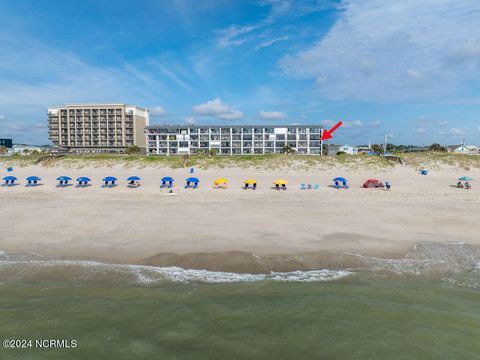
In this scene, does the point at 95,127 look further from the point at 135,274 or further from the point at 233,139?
the point at 135,274

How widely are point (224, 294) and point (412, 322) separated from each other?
5.99 meters

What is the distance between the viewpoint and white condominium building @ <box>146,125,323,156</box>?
395ft

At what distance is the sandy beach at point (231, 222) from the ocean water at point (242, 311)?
1.60 meters

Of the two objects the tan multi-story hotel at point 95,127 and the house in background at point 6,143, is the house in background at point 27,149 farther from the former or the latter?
the house in background at point 6,143

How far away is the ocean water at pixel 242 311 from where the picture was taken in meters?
8.00

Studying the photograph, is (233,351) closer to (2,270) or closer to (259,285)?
(259,285)

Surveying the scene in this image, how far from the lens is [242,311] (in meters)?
9.76

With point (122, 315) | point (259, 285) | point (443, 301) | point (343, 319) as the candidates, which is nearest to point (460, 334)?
point (443, 301)

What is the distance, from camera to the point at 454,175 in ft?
133

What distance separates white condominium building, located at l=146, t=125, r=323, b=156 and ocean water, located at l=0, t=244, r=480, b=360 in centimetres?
10696

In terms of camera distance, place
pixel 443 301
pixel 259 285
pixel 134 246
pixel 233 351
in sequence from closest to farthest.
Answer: pixel 233 351, pixel 443 301, pixel 259 285, pixel 134 246

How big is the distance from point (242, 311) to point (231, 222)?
10.4 m

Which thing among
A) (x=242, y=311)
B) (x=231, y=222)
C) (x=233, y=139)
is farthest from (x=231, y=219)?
(x=233, y=139)

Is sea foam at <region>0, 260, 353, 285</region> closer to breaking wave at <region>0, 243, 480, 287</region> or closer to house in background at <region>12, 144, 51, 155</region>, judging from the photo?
breaking wave at <region>0, 243, 480, 287</region>
